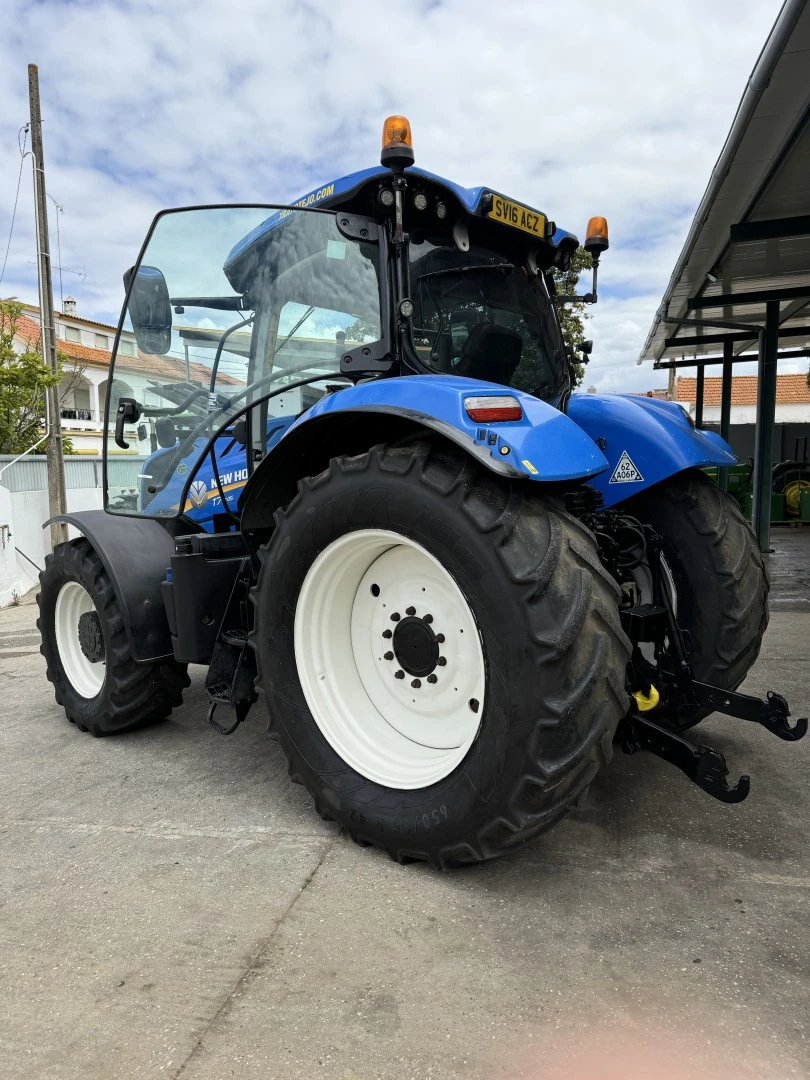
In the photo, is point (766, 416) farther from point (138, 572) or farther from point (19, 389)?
point (19, 389)

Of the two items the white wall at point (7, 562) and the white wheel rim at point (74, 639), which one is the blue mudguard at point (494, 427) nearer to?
the white wheel rim at point (74, 639)

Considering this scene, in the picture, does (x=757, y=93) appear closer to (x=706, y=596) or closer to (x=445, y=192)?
(x=445, y=192)

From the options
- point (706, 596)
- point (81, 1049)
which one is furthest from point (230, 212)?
point (81, 1049)

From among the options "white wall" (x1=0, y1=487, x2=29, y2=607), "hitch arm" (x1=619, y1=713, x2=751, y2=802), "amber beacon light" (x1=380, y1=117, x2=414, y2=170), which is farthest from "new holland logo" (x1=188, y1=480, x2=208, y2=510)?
"white wall" (x1=0, y1=487, x2=29, y2=607)

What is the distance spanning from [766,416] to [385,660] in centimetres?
937

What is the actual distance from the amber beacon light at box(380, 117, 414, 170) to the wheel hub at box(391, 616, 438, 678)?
4.93ft

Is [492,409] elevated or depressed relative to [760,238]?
depressed

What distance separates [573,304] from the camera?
4.01 metres

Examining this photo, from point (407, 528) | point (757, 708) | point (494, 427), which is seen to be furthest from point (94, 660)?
point (757, 708)

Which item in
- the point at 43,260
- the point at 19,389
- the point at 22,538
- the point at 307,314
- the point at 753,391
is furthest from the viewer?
the point at 753,391

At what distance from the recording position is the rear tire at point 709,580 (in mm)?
3086

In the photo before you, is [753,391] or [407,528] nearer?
[407,528]

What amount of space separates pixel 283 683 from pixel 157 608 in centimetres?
103

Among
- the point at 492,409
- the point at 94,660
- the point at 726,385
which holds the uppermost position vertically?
the point at 726,385
